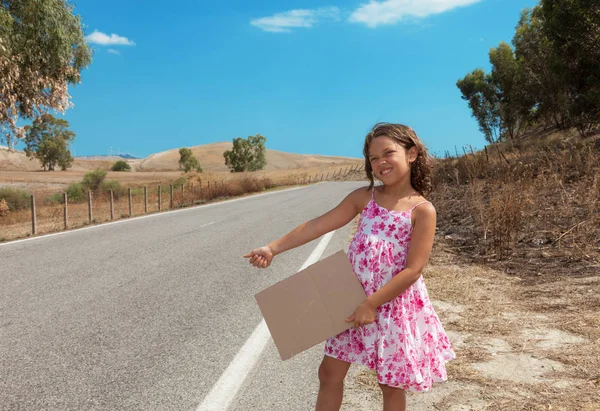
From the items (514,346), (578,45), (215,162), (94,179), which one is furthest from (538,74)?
(215,162)

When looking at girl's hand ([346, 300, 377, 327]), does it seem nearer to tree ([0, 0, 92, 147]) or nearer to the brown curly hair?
the brown curly hair

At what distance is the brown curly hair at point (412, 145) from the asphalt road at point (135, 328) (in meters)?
1.63

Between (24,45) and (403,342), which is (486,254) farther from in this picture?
(24,45)

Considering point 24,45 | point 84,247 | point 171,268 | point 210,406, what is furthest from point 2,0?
point 210,406

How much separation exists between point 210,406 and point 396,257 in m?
1.72

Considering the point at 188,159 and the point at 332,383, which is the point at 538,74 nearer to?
the point at 332,383

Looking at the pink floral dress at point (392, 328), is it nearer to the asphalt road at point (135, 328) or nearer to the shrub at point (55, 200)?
the asphalt road at point (135, 328)

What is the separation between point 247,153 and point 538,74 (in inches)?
3923

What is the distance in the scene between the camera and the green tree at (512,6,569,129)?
39.1m

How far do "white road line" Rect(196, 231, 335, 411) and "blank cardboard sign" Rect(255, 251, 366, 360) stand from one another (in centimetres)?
119

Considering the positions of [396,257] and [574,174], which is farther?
[574,174]

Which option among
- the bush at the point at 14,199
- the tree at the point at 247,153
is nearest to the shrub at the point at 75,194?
the bush at the point at 14,199

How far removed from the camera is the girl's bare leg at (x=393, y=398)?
8.52 feet

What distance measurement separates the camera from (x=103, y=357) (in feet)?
15.1
